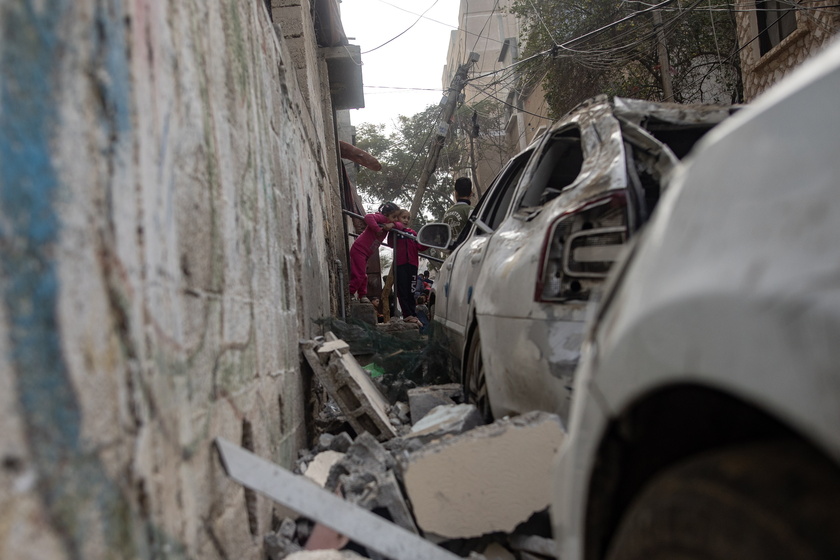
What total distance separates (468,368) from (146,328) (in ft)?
8.66

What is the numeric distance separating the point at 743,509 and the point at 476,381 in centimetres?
309

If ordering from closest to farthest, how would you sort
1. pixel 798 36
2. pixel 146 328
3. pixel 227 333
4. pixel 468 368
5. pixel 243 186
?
pixel 146 328
pixel 227 333
pixel 243 186
pixel 468 368
pixel 798 36

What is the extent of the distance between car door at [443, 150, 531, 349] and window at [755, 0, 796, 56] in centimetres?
772

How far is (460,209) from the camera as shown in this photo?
9.12m

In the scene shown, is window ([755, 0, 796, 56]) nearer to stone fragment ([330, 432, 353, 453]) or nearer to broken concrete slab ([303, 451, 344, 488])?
stone fragment ([330, 432, 353, 453])

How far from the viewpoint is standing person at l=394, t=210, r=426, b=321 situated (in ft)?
33.2

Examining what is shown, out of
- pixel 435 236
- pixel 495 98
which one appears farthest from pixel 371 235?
pixel 495 98

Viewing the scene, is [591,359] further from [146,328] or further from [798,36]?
[798,36]

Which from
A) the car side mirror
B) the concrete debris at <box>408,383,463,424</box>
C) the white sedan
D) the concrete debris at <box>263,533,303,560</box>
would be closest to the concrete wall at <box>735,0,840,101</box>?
the car side mirror

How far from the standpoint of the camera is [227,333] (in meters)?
2.53

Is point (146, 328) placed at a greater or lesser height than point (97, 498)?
greater

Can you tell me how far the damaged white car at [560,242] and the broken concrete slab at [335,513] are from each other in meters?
0.90

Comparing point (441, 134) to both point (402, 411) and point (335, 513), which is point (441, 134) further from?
point (335, 513)

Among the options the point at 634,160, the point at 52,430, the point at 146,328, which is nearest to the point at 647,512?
the point at 52,430
